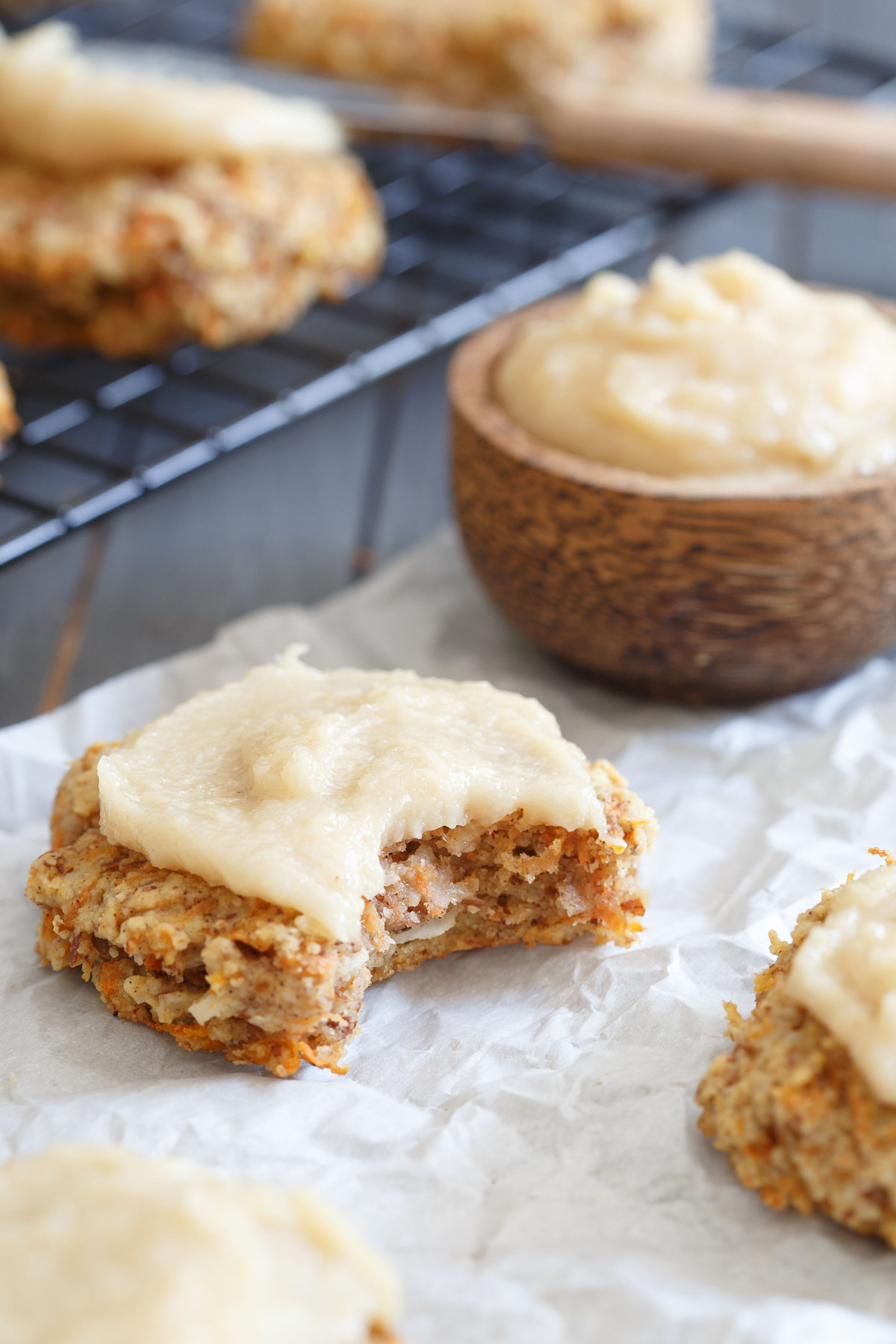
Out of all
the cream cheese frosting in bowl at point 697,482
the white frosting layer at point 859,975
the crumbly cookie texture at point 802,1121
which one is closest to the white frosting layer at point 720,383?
the cream cheese frosting in bowl at point 697,482

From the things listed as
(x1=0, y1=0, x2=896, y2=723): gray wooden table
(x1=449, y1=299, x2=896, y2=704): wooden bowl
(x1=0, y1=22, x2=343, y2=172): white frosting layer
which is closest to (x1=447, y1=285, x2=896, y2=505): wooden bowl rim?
(x1=449, y1=299, x2=896, y2=704): wooden bowl

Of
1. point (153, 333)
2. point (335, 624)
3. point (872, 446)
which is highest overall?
point (872, 446)

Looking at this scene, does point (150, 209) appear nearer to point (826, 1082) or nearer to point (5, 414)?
point (5, 414)

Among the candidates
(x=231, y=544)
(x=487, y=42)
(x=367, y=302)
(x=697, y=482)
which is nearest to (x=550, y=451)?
(x=697, y=482)

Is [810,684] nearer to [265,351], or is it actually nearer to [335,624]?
[335,624]

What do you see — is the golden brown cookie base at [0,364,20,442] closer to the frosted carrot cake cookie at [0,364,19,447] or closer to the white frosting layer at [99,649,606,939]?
the frosted carrot cake cookie at [0,364,19,447]

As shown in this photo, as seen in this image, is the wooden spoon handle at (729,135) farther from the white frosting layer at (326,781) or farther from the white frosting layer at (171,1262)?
the white frosting layer at (171,1262)

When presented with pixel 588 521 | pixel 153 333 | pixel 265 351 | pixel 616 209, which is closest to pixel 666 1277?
pixel 588 521
